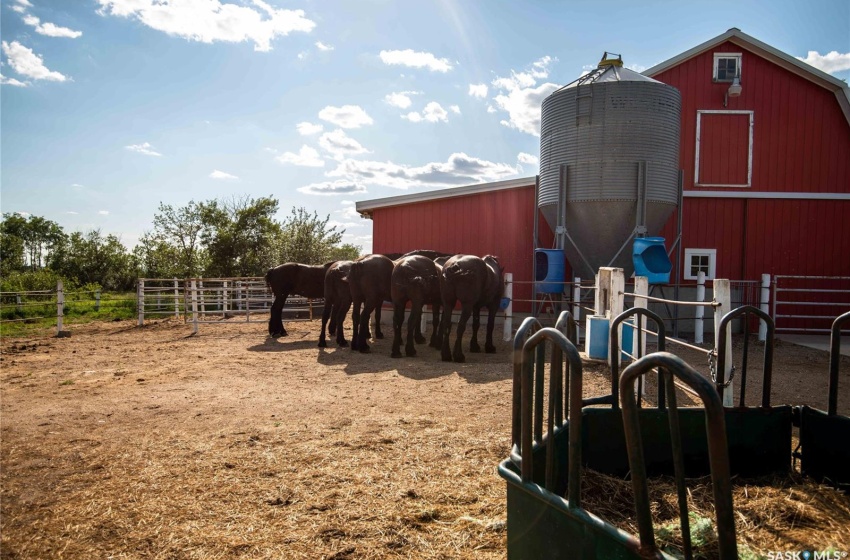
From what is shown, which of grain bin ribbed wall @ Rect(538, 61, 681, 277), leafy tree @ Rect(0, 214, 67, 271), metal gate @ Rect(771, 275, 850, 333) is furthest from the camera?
leafy tree @ Rect(0, 214, 67, 271)

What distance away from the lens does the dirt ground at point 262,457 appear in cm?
286

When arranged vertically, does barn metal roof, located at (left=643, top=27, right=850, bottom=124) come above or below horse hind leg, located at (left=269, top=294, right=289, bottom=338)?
above

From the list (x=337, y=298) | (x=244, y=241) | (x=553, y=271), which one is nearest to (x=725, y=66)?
(x=553, y=271)

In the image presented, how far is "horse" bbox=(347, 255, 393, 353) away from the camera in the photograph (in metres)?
9.70

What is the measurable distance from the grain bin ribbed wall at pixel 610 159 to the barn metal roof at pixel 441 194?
1.75 meters

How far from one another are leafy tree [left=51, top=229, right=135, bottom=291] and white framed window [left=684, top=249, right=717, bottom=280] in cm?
3624

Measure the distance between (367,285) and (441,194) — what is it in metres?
4.95

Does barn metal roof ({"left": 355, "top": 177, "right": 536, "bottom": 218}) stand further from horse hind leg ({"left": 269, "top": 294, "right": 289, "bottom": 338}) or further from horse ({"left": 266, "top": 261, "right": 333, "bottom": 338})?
horse hind leg ({"left": 269, "top": 294, "right": 289, "bottom": 338})

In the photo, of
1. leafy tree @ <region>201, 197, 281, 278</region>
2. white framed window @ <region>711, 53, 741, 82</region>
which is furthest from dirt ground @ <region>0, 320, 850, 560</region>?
leafy tree @ <region>201, 197, 281, 278</region>

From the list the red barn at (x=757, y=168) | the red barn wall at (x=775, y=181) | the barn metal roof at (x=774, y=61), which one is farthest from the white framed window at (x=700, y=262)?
the barn metal roof at (x=774, y=61)

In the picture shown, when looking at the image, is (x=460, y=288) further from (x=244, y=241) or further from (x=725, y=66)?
(x=244, y=241)

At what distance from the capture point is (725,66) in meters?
13.0

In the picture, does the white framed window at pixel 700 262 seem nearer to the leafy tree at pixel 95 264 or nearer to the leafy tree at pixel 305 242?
the leafy tree at pixel 305 242

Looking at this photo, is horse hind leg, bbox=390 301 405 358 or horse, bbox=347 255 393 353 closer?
horse hind leg, bbox=390 301 405 358
